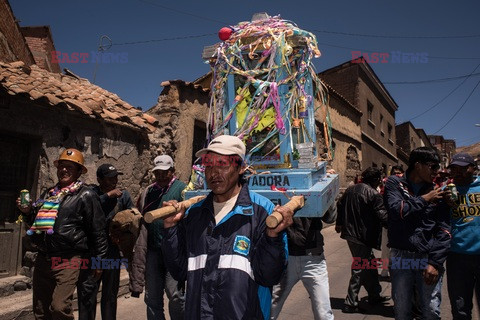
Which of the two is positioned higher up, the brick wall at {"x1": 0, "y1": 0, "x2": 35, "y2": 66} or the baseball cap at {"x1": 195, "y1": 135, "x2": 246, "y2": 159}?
the brick wall at {"x1": 0, "y1": 0, "x2": 35, "y2": 66}

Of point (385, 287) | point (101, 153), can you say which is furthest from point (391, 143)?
point (101, 153)

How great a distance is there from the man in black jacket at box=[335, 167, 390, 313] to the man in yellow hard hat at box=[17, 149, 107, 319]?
329 cm

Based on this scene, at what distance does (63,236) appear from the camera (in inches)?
127

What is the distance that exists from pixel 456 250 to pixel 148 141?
217 inches

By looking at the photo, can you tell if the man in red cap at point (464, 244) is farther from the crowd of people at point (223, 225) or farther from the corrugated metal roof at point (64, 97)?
the corrugated metal roof at point (64, 97)

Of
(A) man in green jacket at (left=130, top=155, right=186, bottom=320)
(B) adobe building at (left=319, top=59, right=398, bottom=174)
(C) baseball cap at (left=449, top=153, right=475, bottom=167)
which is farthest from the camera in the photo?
(B) adobe building at (left=319, top=59, right=398, bottom=174)

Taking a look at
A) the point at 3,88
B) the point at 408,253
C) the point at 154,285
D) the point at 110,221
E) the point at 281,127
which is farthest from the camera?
the point at 3,88

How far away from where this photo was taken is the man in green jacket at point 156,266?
3418 mm

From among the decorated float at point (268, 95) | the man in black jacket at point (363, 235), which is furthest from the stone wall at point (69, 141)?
the man in black jacket at point (363, 235)

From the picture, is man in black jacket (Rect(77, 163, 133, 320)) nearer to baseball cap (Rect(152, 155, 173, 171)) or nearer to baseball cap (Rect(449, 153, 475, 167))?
baseball cap (Rect(152, 155, 173, 171))

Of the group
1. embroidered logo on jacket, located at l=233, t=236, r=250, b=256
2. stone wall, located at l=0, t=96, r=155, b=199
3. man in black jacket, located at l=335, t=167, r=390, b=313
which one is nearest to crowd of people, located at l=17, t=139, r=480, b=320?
embroidered logo on jacket, located at l=233, t=236, r=250, b=256

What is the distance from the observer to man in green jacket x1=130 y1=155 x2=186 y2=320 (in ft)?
11.2

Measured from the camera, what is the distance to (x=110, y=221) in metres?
3.89

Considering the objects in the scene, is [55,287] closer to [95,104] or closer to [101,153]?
[101,153]
